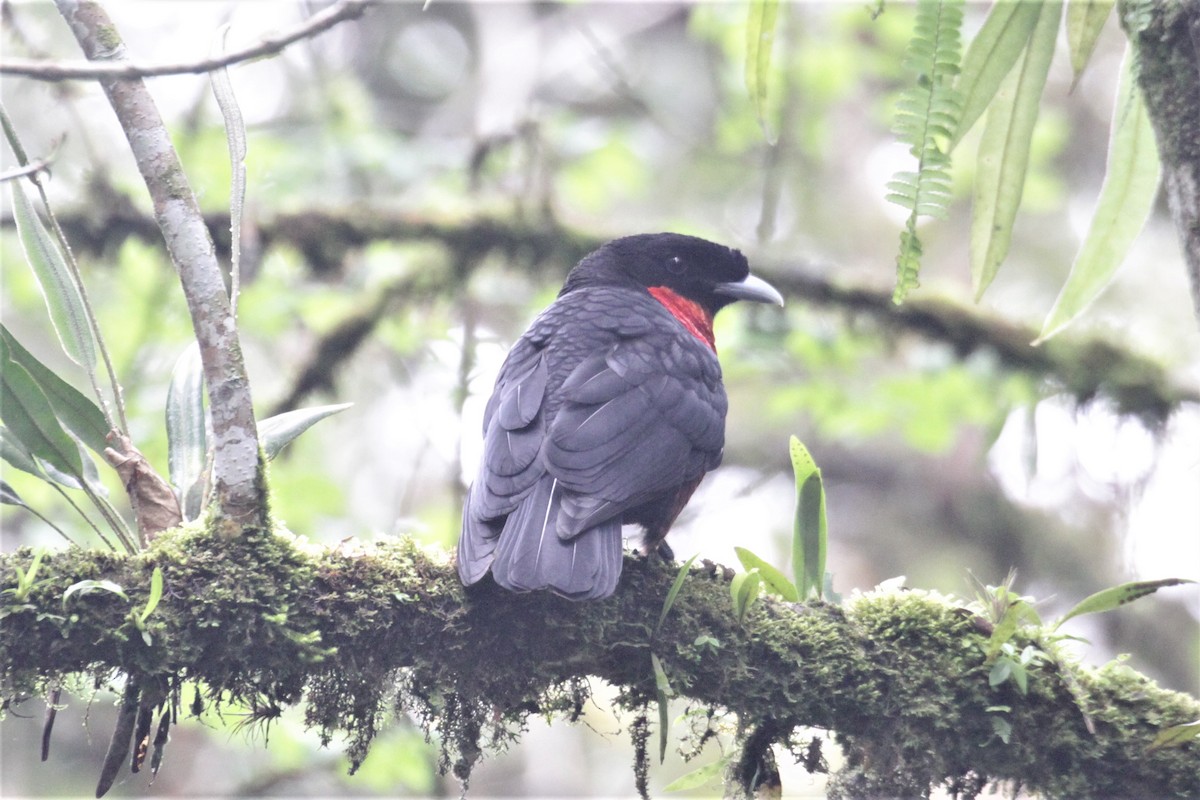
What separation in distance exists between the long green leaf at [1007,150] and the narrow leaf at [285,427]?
7.32 feet

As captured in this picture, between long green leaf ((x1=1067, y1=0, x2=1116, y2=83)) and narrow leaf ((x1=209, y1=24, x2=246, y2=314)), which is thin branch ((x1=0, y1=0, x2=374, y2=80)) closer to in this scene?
narrow leaf ((x1=209, y1=24, x2=246, y2=314))

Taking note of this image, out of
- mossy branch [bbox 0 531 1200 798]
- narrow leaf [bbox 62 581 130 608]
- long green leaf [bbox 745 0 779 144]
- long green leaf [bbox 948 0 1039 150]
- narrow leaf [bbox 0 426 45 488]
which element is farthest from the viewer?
long green leaf [bbox 745 0 779 144]

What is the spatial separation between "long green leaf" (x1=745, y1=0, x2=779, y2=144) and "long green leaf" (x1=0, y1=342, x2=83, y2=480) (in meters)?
2.54

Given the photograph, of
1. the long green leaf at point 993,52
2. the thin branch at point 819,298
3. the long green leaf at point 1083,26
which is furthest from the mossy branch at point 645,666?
the thin branch at point 819,298

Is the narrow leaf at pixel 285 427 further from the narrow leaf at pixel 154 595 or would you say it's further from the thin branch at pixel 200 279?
the narrow leaf at pixel 154 595

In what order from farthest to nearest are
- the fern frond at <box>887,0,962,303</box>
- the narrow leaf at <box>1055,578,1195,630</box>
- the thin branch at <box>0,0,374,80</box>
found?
the fern frond at <box>887,0,962,303</box> → the narrow leaf at <box>1055,578,1195,630</box> → the thin branch at <box>0,0,374,80</box>

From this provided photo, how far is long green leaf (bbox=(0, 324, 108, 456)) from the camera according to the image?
110 inches

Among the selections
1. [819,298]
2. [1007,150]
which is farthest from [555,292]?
[1007,150]

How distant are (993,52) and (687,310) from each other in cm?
161

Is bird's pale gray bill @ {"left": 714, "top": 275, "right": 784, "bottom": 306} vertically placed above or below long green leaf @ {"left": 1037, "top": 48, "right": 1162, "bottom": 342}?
above

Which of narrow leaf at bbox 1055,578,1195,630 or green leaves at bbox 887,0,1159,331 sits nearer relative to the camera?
narrow leaf at bbox 1055,578,1195,630

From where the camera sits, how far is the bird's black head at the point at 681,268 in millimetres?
4621

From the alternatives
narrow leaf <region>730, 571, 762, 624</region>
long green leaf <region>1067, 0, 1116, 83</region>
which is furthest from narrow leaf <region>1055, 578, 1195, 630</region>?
long green leaf <region>1067, 0, 1116, 83</region>

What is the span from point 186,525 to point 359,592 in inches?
18.1
